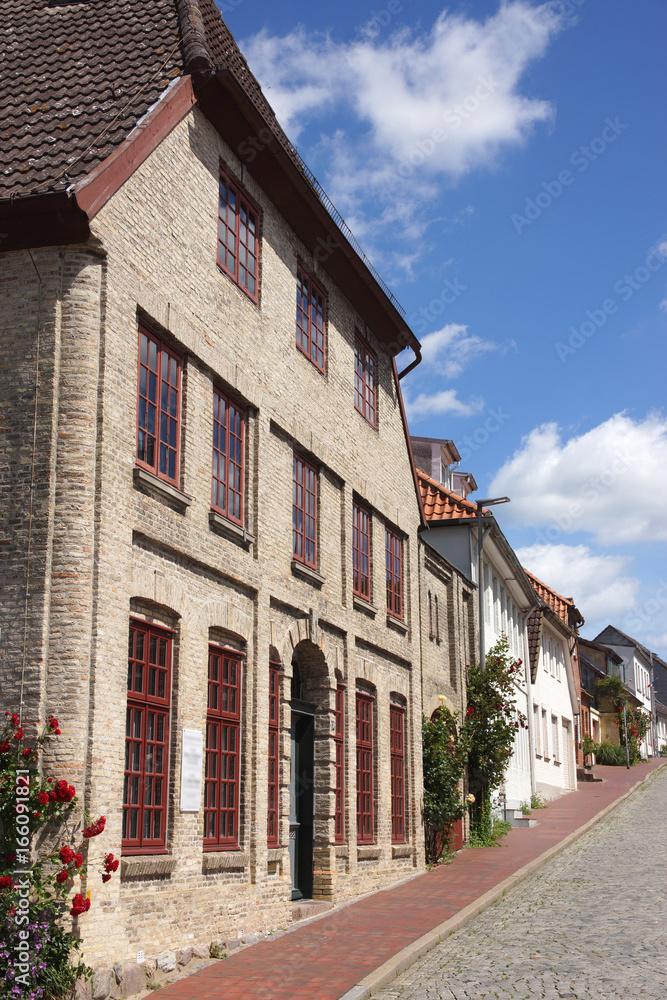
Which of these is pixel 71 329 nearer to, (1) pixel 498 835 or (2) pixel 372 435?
(2) pixel 372 435

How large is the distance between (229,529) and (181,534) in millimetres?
1221

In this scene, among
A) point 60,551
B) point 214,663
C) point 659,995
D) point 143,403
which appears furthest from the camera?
point 214,663

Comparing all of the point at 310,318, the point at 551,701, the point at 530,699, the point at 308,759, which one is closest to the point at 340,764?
the point at 308,759

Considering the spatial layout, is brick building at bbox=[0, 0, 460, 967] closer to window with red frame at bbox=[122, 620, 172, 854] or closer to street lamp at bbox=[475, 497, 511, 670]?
window with red frame at bbox=[122, 620, 172, 854]

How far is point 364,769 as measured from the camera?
17.4 meters

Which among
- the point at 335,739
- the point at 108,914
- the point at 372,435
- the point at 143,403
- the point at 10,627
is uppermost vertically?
the point at 372,435

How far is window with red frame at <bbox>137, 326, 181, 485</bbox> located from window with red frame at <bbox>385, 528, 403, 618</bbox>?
27.3ft

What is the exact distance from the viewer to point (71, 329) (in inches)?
382

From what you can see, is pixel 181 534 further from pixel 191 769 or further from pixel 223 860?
pixel 223 860

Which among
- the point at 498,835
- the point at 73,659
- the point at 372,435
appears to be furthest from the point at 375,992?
the point at 498,835

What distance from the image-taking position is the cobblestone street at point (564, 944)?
30.1 ft

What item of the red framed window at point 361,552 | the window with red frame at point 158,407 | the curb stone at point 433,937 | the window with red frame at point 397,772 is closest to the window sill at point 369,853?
the window with red frame at point 397,772

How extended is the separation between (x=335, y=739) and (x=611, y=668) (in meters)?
62.1

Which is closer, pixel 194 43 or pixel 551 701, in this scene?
pixel 194 43
